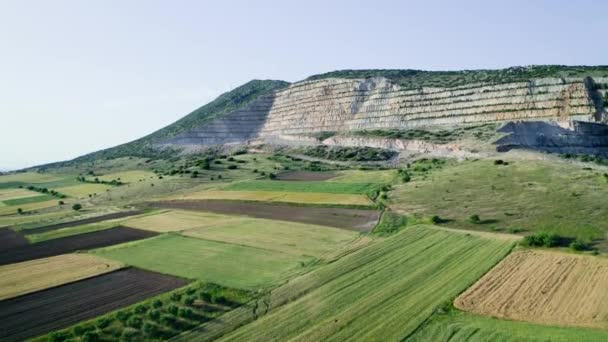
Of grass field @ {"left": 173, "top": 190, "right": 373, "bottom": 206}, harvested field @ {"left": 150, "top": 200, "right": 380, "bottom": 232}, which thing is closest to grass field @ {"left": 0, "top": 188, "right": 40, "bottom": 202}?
harvested field @ {"left": 150, "top": 200, "right": 380, "bottom": 232}

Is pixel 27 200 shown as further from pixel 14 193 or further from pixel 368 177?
pixel 368 177

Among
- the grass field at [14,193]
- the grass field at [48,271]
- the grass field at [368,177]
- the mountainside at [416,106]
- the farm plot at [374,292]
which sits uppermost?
the mountainside at [416,106]

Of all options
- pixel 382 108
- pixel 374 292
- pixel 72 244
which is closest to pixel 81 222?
pixel 72 244

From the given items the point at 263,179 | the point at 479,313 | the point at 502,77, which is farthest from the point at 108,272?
the point at 502,77

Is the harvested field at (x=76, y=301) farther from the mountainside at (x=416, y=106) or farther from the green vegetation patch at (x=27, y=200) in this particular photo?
the mountainside at (x=416, y=106)

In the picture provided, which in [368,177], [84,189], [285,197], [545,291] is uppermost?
[84,189]

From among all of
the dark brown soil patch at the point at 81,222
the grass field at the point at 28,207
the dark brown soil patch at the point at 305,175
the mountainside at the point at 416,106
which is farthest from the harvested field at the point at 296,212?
the mountainside at the point at 416,106
